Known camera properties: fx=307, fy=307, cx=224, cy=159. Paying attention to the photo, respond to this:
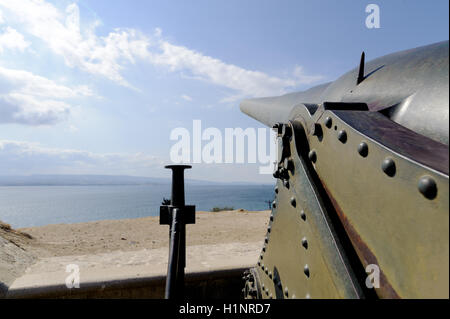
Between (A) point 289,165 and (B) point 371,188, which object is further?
(A) point 289,165

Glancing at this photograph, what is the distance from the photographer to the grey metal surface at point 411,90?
3.76 ft

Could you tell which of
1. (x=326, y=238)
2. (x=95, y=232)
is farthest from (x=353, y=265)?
(x=95, y=232)

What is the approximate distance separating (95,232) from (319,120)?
34.1ft

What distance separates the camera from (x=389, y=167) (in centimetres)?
100

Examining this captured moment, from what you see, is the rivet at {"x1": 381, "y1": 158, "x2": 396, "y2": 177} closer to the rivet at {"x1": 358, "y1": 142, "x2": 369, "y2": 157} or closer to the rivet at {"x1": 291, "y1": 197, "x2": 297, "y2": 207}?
the rivet at {"x1": 358, "y1": 142, "x2": 369, "y2": 157}

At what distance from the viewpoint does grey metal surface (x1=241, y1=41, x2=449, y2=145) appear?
1.15 meters

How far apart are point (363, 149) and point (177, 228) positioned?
144 centimetres

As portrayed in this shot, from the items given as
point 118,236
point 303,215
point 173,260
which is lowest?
point 118,236

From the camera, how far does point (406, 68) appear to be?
4.77 ft

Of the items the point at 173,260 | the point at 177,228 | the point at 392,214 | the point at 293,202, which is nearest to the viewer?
the point at 392,214

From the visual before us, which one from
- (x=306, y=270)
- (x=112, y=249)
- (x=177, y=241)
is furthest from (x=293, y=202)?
(x=112, y=249)

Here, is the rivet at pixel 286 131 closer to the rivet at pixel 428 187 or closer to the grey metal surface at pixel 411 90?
the grey metal surface at pixel 411 90

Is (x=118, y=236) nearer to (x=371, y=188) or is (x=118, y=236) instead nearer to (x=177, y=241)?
(x=177, y=241)
